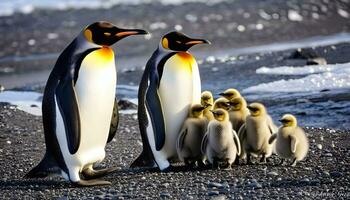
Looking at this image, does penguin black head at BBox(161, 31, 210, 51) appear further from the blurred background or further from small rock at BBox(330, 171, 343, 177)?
the blurred background

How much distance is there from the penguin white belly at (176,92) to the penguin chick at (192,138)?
0.10 meters

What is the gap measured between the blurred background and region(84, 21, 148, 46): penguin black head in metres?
3.16

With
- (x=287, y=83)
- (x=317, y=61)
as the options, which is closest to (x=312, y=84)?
(x=287, y=83)

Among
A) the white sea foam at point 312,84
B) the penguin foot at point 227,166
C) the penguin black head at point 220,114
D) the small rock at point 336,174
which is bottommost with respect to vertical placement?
the white sea foam at point 312,84

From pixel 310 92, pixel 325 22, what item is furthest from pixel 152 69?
pixel 325 22

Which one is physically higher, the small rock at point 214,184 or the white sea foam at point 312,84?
the small rock at point 214,184

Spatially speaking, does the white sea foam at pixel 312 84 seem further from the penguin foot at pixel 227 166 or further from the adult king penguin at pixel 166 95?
the penguin foot at pixel 227 166

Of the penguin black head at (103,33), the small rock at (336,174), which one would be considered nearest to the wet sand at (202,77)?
the small rock at (336,174)

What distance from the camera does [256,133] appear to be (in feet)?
22.7

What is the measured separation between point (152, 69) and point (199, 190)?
1277mm

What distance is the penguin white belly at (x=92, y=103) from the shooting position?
6.48m

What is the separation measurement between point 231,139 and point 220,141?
126mm

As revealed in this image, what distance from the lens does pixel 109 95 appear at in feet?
21.8

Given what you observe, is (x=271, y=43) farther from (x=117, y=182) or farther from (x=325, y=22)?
(x=117, y=182)
